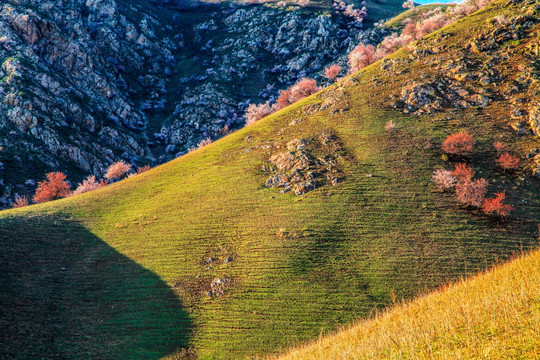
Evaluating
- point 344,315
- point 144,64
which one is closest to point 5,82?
point 144,64

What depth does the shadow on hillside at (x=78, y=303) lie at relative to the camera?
23.1 m

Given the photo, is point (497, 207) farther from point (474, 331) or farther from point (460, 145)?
point (474, 331)

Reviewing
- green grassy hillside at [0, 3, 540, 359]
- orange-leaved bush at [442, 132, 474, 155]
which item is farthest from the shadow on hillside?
orange-leaved bush at [442, 132, 474, 155]

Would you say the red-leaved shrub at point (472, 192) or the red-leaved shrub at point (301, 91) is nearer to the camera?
the red-leaved shrub at point (472, 192)

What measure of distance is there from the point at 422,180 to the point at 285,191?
16989 mm

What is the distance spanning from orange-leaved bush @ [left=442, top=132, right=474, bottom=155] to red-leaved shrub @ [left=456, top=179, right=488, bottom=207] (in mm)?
5755

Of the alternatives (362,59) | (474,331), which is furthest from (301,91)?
(474,331)

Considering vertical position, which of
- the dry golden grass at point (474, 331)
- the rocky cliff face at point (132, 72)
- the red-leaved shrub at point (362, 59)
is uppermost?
the rocky cliff face at point (132, 72)

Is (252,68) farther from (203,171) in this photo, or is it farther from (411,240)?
(411,240)

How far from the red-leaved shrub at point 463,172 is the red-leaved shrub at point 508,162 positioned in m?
3.72

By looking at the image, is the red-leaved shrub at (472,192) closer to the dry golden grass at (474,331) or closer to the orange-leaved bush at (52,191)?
the dry golden grass at (474,331)

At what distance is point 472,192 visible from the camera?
33156 mm

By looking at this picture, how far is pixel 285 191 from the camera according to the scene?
39.2 m

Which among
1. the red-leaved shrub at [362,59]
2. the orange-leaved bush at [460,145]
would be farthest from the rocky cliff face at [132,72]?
the orange-leaved bush at [460,145]
